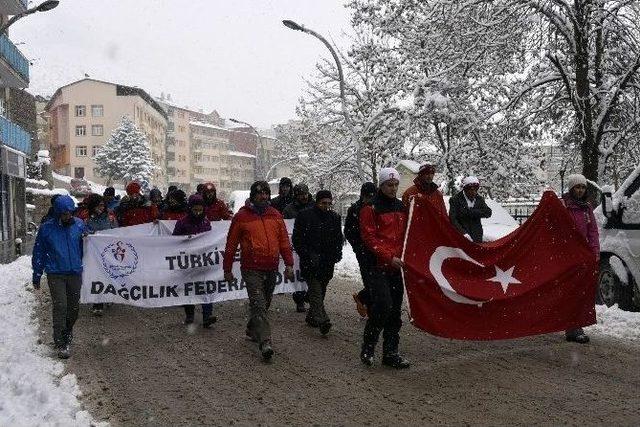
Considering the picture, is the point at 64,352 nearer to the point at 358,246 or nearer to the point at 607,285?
the point at 358,246

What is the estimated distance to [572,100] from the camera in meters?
17.9

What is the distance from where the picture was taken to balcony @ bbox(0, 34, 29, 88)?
108ft

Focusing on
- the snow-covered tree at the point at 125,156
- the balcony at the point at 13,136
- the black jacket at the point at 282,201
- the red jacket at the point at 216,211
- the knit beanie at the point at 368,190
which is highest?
the snow-covered tree at the point at 125,156

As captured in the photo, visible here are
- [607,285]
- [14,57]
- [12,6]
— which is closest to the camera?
[607,285]

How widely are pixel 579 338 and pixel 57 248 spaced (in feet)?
20.0

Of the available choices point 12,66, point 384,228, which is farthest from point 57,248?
point 12,66

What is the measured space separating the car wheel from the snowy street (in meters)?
0.65

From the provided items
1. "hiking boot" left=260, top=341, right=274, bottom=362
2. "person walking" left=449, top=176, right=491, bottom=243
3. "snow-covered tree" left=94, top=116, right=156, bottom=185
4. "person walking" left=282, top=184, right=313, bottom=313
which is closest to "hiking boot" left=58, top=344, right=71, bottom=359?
"hiking boot" left=260, top=341, right=274, bottom=362

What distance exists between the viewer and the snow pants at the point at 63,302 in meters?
7.94

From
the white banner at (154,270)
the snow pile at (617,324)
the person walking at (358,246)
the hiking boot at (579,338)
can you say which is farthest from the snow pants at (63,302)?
the snow pile at (617,324)

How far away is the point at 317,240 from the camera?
8.98m

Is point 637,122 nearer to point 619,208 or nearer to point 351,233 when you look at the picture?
point 619,208

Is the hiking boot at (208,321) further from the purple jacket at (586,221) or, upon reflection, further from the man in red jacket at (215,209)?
the purple jacket at (586,221)

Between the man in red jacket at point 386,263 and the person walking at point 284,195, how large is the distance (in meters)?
4.88
